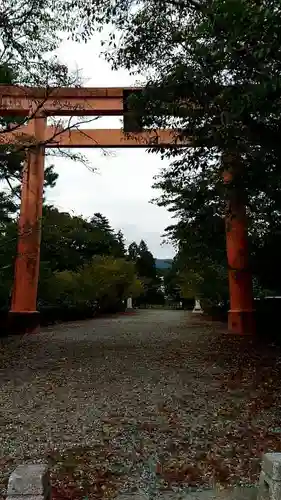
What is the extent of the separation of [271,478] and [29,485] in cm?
120

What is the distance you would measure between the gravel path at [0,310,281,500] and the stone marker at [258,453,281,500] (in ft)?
1.89

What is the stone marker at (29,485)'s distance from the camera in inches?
81.9

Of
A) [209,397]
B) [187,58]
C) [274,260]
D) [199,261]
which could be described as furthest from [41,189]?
[209,397]

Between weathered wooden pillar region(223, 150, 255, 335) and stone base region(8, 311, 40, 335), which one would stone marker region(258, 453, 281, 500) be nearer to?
weathered wooden pillar region(223, 150, 255, 335)

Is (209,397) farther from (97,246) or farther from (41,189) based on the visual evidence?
(97,246)

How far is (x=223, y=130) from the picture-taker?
16.3ft

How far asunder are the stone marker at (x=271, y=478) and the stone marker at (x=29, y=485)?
1.12m

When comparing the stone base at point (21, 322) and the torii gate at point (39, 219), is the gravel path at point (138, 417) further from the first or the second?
the stone base at point (21, 322)

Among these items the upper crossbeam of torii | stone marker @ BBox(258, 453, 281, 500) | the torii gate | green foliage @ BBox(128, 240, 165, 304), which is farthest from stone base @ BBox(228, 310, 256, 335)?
green foliage @ BBox(128, 240, 165, 304)

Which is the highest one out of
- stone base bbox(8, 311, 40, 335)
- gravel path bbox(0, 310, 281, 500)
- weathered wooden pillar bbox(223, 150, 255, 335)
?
weathered wooden pillar bbox(223, 150, 255, 335)

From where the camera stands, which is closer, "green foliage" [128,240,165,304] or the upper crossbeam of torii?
the upper crossbeam of torii

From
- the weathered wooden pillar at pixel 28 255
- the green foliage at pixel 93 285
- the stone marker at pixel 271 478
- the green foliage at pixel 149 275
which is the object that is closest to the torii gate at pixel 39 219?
the weathered wooden pillar at pixel 28 255

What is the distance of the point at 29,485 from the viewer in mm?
2113

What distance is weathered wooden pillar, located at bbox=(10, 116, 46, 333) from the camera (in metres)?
11.1
